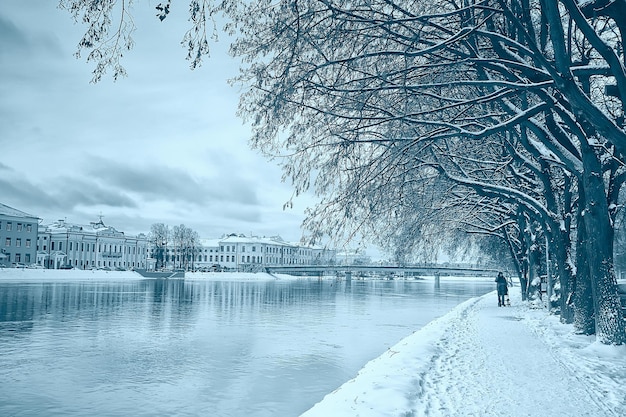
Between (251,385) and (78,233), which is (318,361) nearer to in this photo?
(251,385)

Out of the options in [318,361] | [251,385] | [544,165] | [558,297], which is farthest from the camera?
[558,297]

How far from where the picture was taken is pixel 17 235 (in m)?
102

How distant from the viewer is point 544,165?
18.5 meters

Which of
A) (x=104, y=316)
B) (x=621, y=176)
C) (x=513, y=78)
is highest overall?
(x=513, y=78)

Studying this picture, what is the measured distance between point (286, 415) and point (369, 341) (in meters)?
9.56

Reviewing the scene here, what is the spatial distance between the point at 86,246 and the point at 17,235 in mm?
29356

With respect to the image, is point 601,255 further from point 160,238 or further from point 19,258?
point 160,238

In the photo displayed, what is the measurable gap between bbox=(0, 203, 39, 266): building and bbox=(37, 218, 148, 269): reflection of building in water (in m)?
6.02

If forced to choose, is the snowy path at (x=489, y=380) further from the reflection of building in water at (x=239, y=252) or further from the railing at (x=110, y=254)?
the reflection of building in water at (x=239, y=252)

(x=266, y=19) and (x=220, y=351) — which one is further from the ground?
(x=266, y=19)

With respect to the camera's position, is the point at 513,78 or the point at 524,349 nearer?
the point at 513,78

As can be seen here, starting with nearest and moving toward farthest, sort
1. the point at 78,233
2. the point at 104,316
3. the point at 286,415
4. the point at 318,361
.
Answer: the point at 286,415, the point at 318,361, the point at 104,316, the point at 78,233

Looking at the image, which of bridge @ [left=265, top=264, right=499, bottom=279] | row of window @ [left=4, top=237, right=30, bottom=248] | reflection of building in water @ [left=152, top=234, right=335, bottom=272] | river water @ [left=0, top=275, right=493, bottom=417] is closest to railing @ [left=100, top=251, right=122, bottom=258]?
row of window @ [left=4, top=237, right=30, bottom=248]

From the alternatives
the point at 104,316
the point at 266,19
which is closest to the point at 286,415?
the point at 266,19
